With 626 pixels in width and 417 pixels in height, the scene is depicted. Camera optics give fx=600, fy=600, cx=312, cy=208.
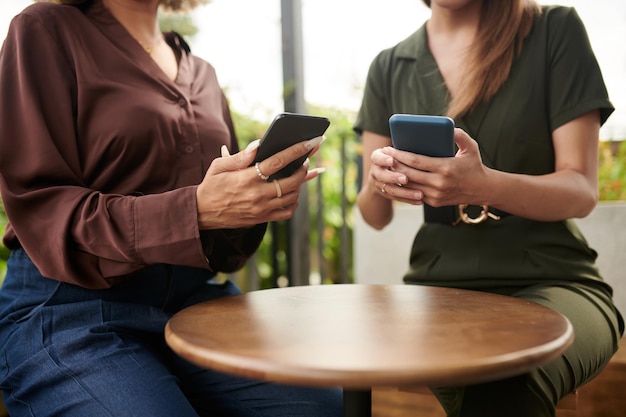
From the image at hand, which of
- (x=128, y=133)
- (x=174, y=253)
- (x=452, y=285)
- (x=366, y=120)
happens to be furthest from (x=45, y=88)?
(x=452, y=285)

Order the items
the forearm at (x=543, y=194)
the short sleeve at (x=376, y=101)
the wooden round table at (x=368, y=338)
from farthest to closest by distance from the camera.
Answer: the short sleeve at (x=376, y=101) < the forearm at (x=543, y=194) < the wooden round table at (x=368, y=338)

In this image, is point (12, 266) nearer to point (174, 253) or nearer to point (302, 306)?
point (174, 253)

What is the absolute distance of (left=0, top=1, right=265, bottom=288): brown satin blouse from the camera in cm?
123

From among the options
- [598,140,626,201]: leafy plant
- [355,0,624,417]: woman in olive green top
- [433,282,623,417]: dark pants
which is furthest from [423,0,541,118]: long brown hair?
[598,140,626,201]: leafy plant

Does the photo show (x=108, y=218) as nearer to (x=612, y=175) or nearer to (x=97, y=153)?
(x=97, y=153)

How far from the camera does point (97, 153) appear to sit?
4.51 ft

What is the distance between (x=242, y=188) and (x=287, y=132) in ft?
0.49

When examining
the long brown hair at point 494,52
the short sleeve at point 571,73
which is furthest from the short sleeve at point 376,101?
the short sleeve at point 571,73

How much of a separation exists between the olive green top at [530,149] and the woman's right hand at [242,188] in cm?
61

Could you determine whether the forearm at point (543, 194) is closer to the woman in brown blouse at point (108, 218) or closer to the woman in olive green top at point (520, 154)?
the woman in olive green top at point (520, 154)

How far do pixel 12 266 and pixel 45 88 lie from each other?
0.42m

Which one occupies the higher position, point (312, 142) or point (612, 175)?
point (312, 142)

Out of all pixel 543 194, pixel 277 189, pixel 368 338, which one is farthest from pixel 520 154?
pixel 368 338

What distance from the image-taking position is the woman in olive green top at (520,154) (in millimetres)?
1459
